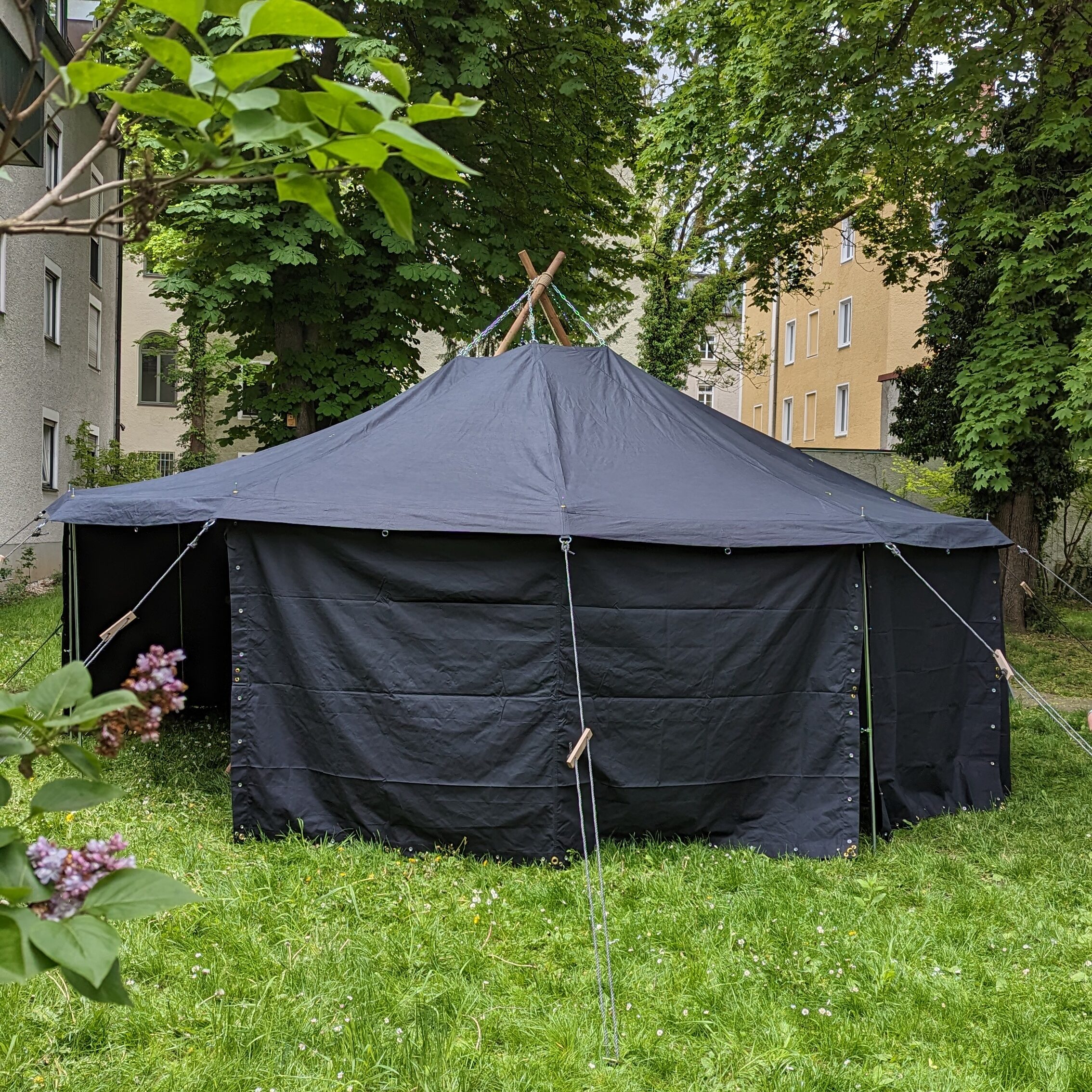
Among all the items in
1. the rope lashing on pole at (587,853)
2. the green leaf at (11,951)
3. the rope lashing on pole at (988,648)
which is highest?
the green leaf at (11,951)

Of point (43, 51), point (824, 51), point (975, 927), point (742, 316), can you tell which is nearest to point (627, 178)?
point (742, 316)

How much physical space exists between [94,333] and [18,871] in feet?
65.6

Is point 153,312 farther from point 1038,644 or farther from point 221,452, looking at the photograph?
point 1038,644

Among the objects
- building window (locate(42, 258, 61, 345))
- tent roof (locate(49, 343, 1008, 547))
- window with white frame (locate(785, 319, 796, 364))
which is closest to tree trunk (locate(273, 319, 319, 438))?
tent roof (locate(49, 343, 1008, 547))

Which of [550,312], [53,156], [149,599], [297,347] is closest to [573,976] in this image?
[550,312]

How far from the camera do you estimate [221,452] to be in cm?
2359

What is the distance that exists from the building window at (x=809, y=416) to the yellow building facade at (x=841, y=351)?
3 centimetres

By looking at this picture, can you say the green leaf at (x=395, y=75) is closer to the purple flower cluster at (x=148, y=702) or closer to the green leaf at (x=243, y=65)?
the green leaf at (x=243, y=65)

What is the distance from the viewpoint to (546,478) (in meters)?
4.99

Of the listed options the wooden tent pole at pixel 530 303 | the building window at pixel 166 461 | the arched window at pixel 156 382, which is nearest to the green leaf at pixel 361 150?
the wooden tent pole at pixel 530 303

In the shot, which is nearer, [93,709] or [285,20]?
[285,20]

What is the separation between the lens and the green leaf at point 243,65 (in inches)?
29.5

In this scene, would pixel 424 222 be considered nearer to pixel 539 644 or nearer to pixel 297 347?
pixel 297 347

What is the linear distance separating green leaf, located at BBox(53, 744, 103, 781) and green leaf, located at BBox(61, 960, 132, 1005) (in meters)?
0.17
